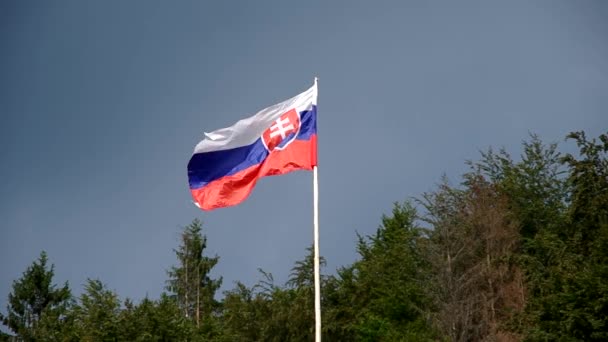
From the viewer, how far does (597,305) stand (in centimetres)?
4228

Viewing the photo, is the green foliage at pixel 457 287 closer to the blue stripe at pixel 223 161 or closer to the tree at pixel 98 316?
the tree at pixel 98 316

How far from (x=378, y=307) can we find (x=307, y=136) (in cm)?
3596

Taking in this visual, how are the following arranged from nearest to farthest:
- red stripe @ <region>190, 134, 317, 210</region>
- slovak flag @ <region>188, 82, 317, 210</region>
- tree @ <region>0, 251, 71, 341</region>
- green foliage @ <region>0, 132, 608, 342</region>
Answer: red stripe @ <region>190, 134, 317, 210</region>, slovak flag @ <region>188, 82, 317, 210</region>, green foliage @ <region>0, 132, 608, 342</region>, tree @ <region>0, 251, 71, 341</region>

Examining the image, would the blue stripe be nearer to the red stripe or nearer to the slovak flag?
the slovak flag

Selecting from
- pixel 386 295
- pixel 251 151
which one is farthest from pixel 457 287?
pixel 251 151

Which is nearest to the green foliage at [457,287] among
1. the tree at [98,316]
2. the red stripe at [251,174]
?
the tree at [98,316]

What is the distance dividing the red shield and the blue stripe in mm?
142

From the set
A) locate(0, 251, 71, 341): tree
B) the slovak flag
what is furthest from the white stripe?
locate(0, 251, 71, 341): tree

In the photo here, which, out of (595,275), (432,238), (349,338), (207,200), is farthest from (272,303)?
(207,200)

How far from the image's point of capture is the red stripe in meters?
24.8

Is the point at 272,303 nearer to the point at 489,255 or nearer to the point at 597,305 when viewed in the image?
the point at 489,255

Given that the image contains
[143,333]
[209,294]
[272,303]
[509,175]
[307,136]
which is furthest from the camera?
[209,294]

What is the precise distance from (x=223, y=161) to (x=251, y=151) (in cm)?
72

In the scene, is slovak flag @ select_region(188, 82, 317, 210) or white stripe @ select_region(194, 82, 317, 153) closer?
slovak flag @ select_region(188, 82, 317, 210)
